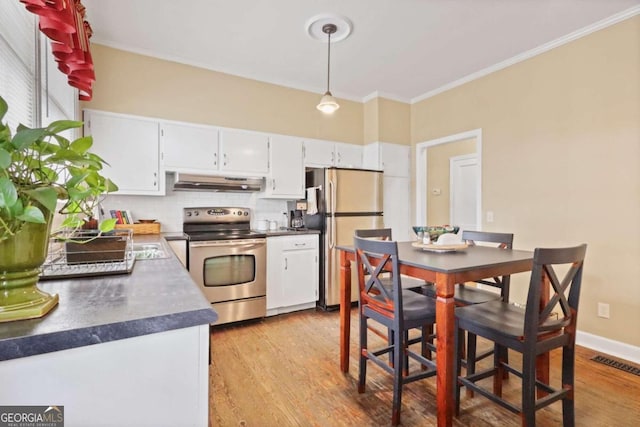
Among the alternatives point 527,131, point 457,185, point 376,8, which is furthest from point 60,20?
point 457,185

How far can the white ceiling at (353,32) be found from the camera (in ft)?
8.29

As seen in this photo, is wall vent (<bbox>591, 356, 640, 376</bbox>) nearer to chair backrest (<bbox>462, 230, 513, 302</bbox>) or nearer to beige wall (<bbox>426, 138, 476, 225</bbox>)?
chair backrest (<bbox>462, 230, 513, 302</bbox>)

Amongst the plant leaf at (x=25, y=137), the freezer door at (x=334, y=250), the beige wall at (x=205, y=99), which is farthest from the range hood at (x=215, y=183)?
the plant leaf at (x=25, y=137)

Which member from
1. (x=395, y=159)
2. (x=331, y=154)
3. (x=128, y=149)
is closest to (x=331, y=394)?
(x=128, y=149)

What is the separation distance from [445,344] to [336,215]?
2.16 meters

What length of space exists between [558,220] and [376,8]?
2446mm

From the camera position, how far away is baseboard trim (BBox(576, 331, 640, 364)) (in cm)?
253

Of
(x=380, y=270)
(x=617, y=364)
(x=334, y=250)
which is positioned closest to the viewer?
(x=380, y=270)

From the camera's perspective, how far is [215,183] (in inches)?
135

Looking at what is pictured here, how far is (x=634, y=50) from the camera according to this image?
8.38ft

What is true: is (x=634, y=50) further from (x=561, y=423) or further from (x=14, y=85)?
(x=14, y=85)

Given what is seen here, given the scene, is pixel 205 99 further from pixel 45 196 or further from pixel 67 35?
pixel 45 196

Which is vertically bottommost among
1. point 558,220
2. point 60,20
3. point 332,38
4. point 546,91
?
point 558,220

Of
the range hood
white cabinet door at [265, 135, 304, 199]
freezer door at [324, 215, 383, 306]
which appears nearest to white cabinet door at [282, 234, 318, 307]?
freezer door at [324, 215, 383, 306]
